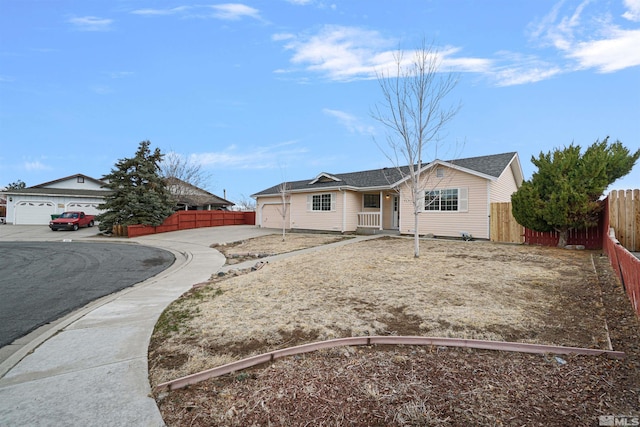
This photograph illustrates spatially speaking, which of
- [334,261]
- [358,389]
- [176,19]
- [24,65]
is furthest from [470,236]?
[24,65]

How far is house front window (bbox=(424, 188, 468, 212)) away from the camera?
1491 cm

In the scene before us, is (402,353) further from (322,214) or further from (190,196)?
(190,196)

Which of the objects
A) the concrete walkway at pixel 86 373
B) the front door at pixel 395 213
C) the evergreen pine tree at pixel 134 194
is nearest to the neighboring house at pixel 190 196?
the evergreen pine tree at pixel 134 194

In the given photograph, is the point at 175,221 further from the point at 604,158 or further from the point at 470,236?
the point at 604,158

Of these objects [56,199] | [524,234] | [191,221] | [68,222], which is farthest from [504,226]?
[56,199]

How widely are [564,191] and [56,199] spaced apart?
40.5 m

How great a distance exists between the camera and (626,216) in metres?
9.08

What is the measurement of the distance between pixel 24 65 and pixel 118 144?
16.8 m

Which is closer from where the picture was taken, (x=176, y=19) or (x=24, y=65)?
(x=176, y=19)

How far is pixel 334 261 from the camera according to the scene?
29.5ft

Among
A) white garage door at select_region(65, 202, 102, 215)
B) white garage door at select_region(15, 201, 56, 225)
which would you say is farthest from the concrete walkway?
white garage door at select_region(15, 201, 56, 225)

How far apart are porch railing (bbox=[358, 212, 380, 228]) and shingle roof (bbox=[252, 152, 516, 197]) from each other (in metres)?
1.78

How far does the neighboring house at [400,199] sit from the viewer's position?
14.6 m

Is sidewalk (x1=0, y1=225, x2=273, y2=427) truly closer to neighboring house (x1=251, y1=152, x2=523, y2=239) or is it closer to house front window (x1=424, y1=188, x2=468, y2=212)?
neighboring house (x1=251, y1=152, x2=523, y2=239)
